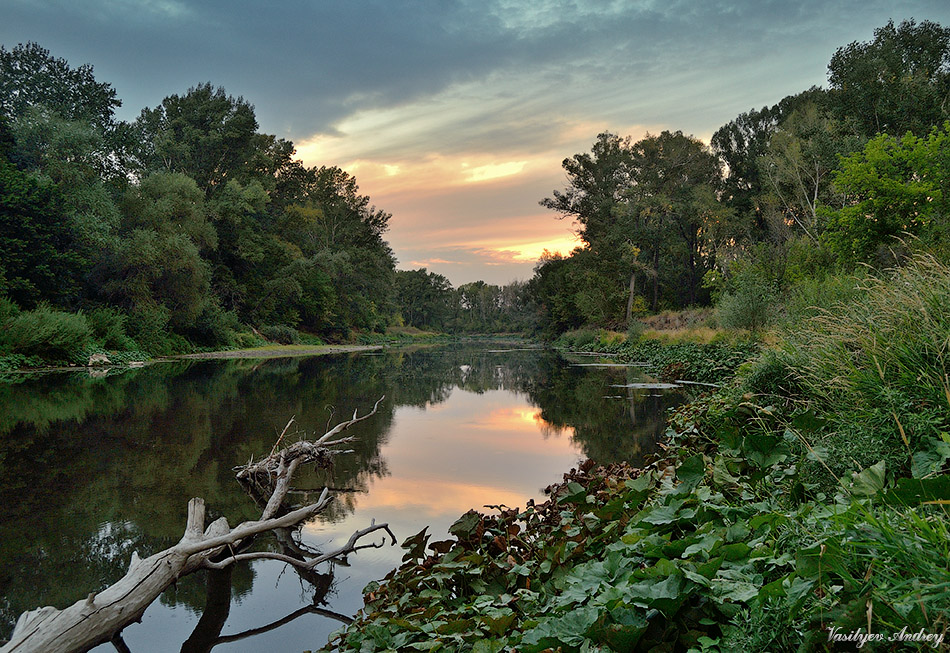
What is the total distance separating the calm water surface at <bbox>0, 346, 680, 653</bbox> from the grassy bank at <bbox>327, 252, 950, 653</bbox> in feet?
3.19

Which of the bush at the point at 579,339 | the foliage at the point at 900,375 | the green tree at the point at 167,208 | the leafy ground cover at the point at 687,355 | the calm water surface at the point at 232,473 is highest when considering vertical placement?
the green tree at the point at 167,208

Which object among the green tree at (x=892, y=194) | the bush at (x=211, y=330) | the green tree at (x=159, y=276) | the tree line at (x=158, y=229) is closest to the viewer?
the green tree at (x=892, y=194)

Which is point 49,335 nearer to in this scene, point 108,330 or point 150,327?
point 108,330

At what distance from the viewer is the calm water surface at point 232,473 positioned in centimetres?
369

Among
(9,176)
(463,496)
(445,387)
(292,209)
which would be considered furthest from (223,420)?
(292,209)

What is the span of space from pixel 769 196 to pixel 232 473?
44.1m

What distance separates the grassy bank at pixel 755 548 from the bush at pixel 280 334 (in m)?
41.5

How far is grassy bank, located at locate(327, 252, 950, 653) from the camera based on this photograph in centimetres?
160

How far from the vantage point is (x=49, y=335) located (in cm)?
Result: 1941

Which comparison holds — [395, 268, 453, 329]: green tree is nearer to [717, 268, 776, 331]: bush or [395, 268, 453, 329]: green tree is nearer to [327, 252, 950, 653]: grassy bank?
[717, 268, 776, 331]: bush

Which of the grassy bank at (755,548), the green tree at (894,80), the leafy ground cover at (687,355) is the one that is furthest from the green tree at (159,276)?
the green tree at (894,80)

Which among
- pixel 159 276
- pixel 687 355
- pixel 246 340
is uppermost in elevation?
pixel 159 276

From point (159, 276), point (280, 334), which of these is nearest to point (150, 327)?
point (159, 276)

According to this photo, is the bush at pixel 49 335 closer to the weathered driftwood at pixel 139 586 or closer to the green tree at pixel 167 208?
the green tree at pixel 167 208
